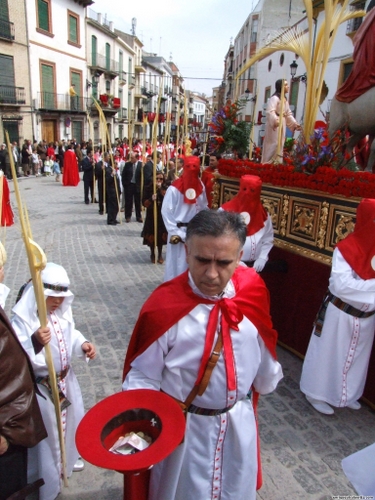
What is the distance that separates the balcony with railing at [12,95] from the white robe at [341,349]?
22.9 meters

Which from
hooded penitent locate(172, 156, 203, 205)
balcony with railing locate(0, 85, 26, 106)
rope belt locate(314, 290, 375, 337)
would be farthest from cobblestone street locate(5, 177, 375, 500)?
balcony with railing locate(0, 85, 26, 106)

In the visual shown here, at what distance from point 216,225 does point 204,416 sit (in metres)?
0.97

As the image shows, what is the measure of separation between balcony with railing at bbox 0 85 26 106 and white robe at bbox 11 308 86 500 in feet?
74.6

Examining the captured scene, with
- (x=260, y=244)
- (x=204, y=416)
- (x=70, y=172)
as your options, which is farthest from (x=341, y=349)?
(x=70, y=172)

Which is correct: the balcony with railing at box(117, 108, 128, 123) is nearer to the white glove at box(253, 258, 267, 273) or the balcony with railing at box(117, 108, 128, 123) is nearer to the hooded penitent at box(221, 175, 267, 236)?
the hooded penitent at box(221, 175, 267, 236)

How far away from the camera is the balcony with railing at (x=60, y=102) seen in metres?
25.7

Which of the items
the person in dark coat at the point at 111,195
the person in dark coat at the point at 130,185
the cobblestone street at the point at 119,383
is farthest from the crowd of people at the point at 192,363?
the person in dark coat at the point at 130,185

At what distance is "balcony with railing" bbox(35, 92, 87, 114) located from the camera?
1010 inches

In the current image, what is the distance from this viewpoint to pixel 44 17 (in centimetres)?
2544

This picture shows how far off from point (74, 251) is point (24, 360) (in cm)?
687

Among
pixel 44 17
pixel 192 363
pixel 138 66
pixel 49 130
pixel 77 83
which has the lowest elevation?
pixel 192 363

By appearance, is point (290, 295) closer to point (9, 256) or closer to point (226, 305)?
point (226, 305)

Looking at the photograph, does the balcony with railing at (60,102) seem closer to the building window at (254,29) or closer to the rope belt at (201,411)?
the building window at (254,29)

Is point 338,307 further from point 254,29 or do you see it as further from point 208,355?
point 254,29
